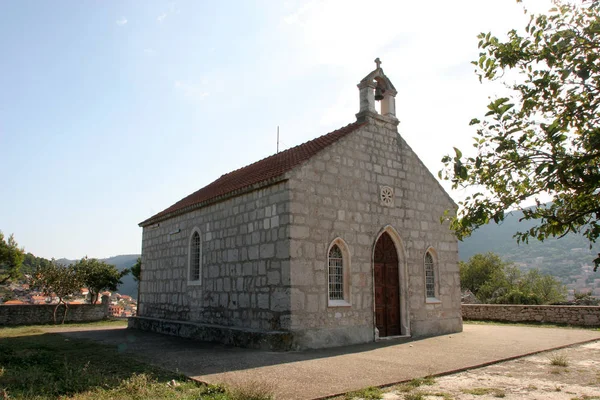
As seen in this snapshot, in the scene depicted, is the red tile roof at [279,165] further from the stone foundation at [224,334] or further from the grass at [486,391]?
the grass at [486,391]

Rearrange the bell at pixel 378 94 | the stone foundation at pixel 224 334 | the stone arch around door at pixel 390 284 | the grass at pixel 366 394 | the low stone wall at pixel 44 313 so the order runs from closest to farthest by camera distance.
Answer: the grass at pixel 366 394, the stone foundation at pixel 224 334, the stone arch around door at pixel 390 284, the bell at pixel 378 94, the low stone wall at pixel 44 313

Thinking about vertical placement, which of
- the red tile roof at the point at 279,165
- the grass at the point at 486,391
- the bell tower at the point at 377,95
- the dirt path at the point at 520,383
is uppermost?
the bell tower at the point at 377,95

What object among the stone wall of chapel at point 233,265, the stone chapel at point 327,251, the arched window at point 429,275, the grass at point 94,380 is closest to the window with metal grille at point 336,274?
the stone chapel at point 327,251

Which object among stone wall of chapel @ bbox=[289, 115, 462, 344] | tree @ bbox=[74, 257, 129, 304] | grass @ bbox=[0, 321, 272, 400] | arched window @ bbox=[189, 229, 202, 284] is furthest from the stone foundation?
tree @ bbox=[74, 257, 129, 304]

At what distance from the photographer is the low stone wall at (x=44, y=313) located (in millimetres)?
21641

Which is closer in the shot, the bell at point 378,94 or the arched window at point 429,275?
the bell at point 378,94

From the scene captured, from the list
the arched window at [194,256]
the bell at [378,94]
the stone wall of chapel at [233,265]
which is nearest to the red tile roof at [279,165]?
the stone wall of chapel at [233,265]

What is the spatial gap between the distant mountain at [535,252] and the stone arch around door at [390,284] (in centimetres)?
11313

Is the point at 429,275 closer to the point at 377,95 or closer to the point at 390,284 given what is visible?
the point at 390,284

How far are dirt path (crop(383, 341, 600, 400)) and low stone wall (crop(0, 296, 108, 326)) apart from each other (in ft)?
68.8

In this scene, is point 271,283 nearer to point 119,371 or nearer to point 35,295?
point 119,371

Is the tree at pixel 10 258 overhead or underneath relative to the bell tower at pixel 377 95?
underneath

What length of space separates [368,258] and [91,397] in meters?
8.33

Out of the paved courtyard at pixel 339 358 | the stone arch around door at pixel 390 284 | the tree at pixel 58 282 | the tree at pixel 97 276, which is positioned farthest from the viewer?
the tree at pixel 97 276
